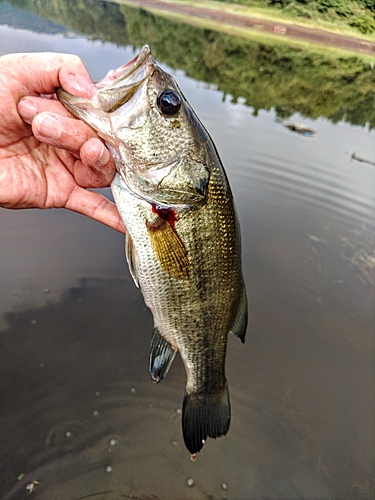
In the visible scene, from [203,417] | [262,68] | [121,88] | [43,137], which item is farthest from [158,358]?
[262,68]

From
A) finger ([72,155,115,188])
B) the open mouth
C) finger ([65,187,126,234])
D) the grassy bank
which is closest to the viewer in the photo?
the open mouth

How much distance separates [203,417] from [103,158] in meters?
1.60

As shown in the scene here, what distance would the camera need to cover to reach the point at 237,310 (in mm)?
2074

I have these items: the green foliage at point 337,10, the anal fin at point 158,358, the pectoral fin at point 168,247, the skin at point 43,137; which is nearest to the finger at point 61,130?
the skin at point 43,137

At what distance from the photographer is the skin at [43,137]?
5.19 ft

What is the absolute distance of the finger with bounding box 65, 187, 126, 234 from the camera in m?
2.21

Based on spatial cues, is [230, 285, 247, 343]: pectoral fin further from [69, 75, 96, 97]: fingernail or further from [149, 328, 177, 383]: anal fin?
[69, 75, 96, 97]: fingernail

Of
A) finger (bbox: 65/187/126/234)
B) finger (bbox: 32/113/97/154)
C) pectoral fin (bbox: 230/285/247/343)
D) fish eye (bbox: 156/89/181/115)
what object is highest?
fish eye (bbox: 156/89/181/115)

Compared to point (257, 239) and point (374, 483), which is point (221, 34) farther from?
point (374, 483)

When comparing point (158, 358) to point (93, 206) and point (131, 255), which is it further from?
point (93, 206)

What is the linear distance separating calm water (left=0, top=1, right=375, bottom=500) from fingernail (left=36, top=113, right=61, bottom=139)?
2.31m

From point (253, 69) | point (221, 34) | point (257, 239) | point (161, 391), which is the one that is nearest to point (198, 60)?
point (253, 69)

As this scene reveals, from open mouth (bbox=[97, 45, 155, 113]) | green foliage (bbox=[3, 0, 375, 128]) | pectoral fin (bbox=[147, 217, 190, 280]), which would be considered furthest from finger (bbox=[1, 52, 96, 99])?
green foliage (bbox=[3, 0, 375, 128])

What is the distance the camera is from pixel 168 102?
5.13ft
